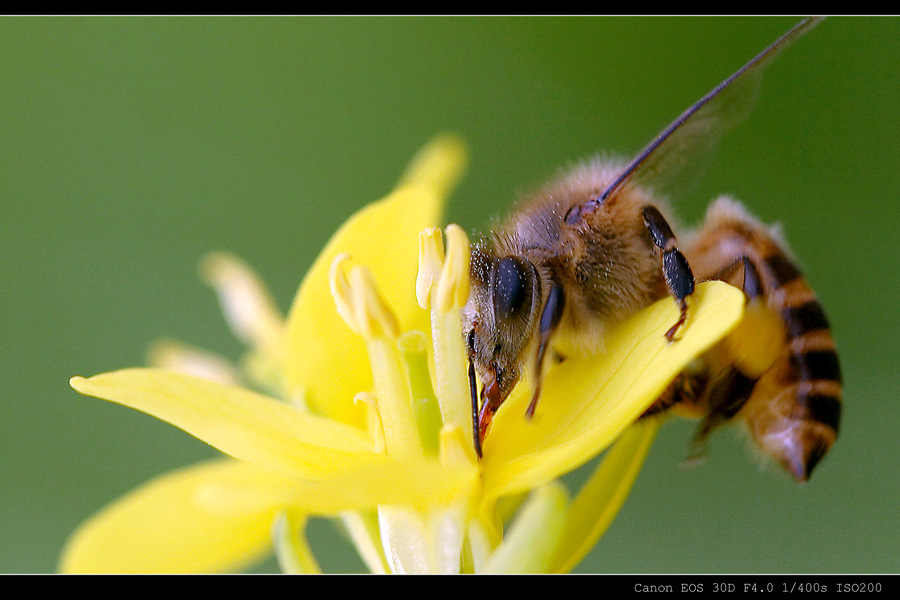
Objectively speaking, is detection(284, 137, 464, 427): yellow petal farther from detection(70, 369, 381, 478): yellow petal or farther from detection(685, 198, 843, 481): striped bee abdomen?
detection(685, 198, 843, 481): striped bee abdomen

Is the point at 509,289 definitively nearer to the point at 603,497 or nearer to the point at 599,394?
the point at 599,394

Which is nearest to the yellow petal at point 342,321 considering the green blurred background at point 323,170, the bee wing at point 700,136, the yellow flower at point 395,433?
the yellow flower at point 395,433

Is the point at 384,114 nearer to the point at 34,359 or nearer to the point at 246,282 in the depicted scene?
the point at 34,359

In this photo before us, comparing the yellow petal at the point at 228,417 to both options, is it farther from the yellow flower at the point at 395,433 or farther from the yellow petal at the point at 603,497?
the yellow petal at the point at 603,497

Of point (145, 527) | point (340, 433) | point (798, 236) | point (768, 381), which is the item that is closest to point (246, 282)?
point (145, 527)

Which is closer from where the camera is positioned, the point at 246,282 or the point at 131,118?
the point at 246,282

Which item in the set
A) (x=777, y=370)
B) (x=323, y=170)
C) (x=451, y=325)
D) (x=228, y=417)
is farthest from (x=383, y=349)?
(x=323, y=170)
